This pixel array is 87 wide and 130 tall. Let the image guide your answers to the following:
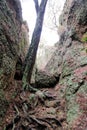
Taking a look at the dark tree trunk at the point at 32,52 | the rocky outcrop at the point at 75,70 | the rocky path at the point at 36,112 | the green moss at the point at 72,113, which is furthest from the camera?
the dark tree trunk at the point at 32,52

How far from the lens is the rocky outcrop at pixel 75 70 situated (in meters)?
8.59

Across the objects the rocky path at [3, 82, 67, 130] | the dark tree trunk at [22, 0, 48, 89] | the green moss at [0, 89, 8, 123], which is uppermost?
the dark tree trunk at [22, 0, 48, 89]

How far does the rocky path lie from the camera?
320 inches

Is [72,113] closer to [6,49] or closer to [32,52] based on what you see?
[32,52]

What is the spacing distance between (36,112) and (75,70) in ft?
12.1

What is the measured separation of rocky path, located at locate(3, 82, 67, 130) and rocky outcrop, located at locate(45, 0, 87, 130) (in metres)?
0.41

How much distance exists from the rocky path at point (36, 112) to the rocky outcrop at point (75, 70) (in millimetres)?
406

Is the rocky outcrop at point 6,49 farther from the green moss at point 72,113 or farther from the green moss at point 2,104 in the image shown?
the green moss at point 72,113

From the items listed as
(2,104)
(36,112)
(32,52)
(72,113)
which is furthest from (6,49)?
(72,113)

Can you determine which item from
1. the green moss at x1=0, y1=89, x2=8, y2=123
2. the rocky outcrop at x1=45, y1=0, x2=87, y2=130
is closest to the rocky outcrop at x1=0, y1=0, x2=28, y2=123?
the green moss at x1=0, y1=89, x2=8, y2=123

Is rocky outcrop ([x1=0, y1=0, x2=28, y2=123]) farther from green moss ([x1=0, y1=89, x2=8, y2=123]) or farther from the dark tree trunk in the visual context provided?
the dark tree trunk

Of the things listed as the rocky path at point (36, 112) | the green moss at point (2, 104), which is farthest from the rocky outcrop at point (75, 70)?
the green moss at point (2, 104)

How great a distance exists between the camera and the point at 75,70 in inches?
450

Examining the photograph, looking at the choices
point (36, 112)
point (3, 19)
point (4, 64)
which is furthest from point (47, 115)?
point (3, 19)
